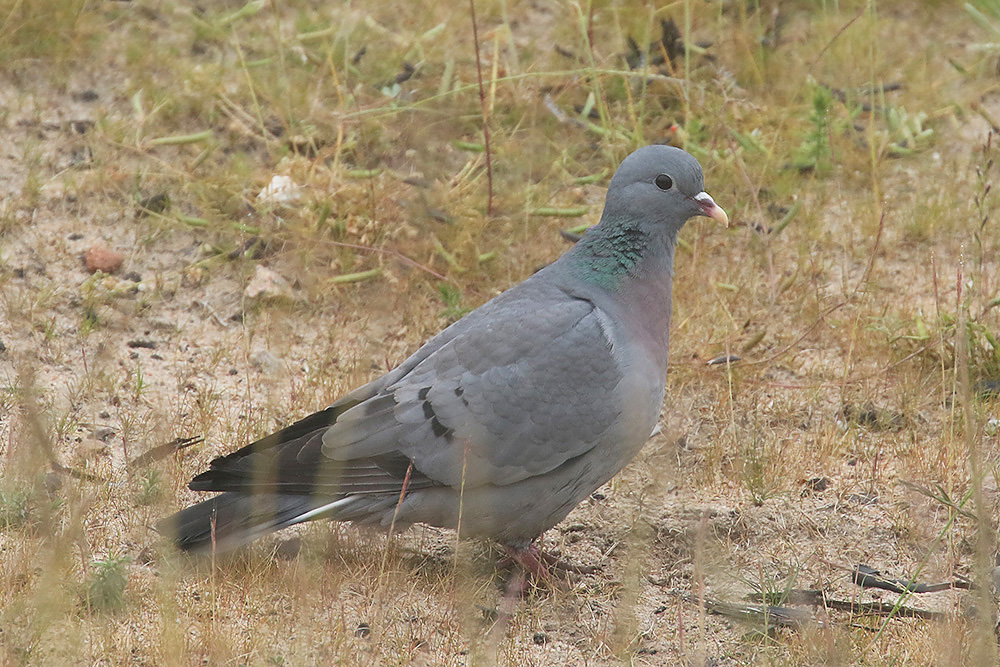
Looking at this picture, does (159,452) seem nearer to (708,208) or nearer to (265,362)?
(265,362)

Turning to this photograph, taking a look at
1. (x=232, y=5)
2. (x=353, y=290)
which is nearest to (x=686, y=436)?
(x=353, y=290)

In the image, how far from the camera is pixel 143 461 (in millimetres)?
3598

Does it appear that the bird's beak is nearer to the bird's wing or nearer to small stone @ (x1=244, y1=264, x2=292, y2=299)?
the bird's wing

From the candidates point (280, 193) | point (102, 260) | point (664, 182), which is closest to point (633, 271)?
point (664, 182)

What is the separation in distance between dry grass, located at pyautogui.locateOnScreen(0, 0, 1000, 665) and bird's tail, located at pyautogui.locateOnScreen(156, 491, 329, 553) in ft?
0.22

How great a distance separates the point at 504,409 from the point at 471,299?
1.44 meters

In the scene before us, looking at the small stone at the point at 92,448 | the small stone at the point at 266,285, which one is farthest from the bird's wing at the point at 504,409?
the small stone at the point at 266,285

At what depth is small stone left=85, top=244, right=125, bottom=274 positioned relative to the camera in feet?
15.2

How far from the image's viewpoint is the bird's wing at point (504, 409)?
127 inches

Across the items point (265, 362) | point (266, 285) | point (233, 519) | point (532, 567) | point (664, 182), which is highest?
point (664, 182)

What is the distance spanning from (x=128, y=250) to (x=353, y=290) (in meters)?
0.91

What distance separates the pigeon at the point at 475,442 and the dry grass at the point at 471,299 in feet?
0.44

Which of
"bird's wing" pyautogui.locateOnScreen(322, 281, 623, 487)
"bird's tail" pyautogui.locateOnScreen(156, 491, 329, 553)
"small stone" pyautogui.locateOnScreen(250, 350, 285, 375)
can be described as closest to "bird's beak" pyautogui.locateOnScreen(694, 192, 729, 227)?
Result: "bird's wing" pyautogui.locateOnScreen(322, 281, 623, 487)

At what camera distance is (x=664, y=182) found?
11.8 ft
